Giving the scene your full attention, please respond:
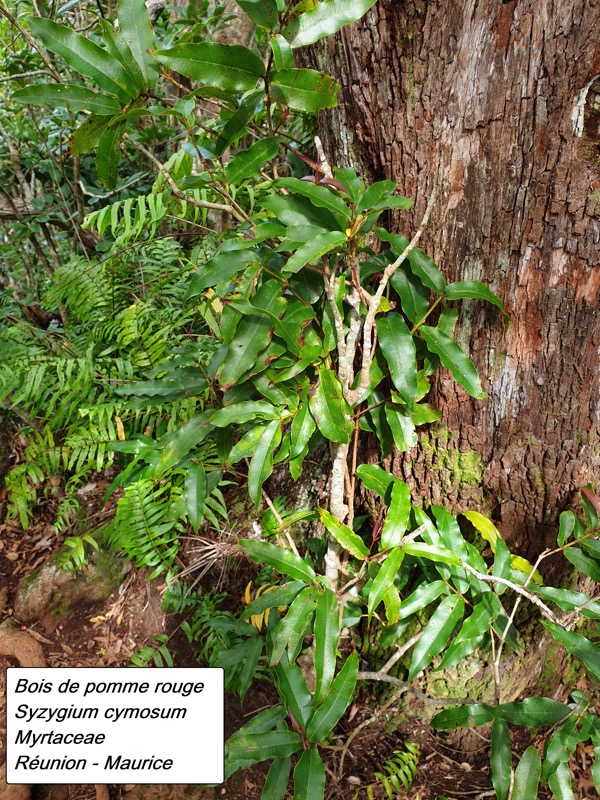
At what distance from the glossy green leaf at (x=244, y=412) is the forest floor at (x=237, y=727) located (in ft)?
3.34

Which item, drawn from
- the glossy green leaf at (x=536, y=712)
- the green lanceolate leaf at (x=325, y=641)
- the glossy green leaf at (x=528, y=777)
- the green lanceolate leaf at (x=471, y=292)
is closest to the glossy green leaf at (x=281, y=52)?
the green lanceolate leaf at (x=471, y=292)

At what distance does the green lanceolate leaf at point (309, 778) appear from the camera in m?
1.22

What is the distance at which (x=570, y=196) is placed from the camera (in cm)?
109

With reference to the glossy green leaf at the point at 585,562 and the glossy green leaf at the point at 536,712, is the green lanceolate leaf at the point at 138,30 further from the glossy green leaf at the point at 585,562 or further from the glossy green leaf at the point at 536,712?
the glossy green leaf at the point at 536,712

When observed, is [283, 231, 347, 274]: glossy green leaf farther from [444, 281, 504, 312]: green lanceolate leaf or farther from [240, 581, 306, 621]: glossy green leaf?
[240, 581, 306, 621]: glossy green leaf

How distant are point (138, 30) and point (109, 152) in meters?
0.22

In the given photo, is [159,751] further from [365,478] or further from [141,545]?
[365,478]

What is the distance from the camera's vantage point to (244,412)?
1.30 m

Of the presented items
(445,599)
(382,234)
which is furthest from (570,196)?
(445,599)

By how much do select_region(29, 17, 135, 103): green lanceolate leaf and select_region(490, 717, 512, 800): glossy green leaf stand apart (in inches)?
66.4

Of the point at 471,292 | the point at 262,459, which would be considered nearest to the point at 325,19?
the point at 471,292

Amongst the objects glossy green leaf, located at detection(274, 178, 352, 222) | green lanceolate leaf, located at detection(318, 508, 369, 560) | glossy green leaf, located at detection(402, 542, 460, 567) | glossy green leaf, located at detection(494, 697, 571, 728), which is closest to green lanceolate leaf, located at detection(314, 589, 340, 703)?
green lanceolate leaf, located at detection(318, 508, 369, 560)

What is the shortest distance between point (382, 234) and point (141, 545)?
5.42 feet

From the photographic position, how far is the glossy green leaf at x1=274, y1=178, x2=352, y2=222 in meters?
1.08
